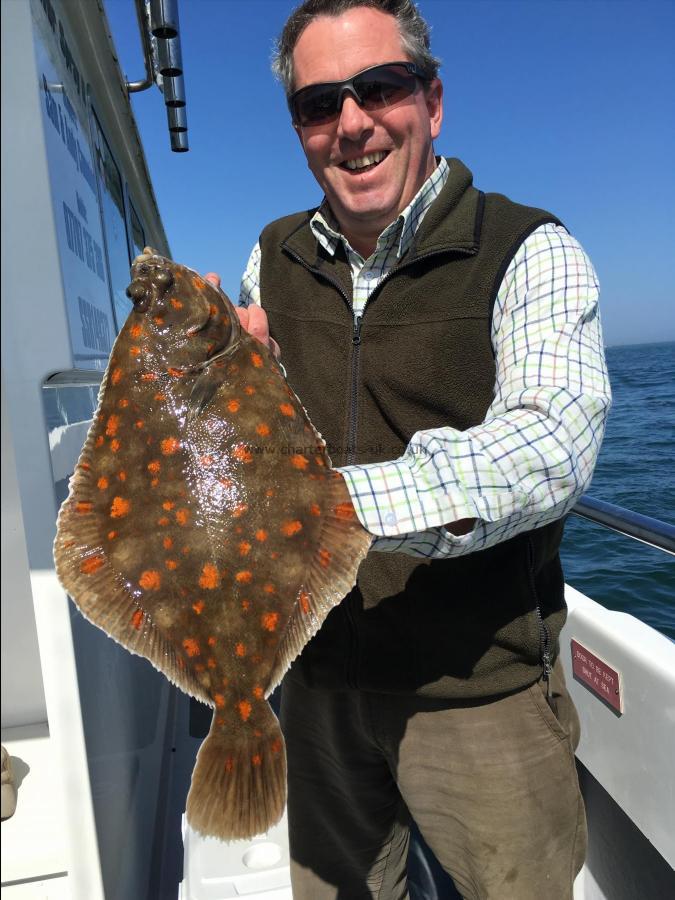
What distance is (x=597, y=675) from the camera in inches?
113

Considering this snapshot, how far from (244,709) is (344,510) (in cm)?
49

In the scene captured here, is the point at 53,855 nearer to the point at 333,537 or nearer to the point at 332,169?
the point at 333,537

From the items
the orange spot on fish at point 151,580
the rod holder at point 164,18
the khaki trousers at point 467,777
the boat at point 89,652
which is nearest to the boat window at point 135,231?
the boat at point 89,652

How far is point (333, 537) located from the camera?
4.84 feet

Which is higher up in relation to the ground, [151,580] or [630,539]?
[151,580]

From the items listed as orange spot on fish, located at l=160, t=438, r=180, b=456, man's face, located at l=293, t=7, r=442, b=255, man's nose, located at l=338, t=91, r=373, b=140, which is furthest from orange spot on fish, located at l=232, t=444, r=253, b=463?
man's nose, located at l=338, t=91, r=373, b=140

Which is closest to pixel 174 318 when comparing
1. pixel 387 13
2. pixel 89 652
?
pixel 89 652

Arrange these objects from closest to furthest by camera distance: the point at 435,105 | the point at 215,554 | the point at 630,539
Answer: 1. the point at 215,554
2. the point at 435,105
3. the point at 630,539

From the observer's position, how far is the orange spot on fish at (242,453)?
4.81 feet

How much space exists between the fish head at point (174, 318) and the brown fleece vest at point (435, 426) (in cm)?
66

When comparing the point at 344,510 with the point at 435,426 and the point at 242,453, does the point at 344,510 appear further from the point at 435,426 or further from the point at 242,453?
the point at 435,426

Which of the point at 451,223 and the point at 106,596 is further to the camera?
the point at 451,223

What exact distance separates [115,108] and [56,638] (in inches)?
108

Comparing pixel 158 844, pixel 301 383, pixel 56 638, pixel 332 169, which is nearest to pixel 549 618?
pixel 301 383
